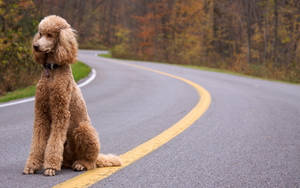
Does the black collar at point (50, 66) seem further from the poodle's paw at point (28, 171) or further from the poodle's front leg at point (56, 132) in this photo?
the poodle's paw at point (28, 171)

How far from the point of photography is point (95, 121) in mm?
6977

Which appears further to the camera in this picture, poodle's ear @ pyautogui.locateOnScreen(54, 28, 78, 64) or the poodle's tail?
the poodle's tail

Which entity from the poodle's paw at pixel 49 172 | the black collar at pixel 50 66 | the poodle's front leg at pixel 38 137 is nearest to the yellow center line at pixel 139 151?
the poodle's paw at pixel 49 172

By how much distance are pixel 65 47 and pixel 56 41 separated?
0.36 ft

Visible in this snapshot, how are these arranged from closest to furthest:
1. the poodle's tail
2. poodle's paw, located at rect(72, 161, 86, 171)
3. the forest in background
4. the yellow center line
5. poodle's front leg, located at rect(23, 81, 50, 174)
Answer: the yellow center line
poodle's front leg, located at rect(23, 81, 50, 174)
poodle's paw, located at rect(72, 161, 86, 171)
the poodle's tail
the forest in background

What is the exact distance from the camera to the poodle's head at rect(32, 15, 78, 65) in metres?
3.45

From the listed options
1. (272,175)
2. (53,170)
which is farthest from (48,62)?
(272,175)

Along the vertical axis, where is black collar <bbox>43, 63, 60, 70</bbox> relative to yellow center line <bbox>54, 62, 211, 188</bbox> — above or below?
above

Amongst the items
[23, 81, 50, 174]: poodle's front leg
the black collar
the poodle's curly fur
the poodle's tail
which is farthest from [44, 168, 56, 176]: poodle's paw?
the black collar

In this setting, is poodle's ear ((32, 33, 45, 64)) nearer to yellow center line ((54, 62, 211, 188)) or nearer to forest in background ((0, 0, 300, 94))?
yellow center line ((54, 62, 211, 188))

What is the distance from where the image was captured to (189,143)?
5.29 metres

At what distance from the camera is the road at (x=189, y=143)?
3660 mm

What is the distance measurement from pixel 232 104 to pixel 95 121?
Result: 4.03 m

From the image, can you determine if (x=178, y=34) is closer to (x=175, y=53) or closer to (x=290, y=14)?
(x=175, y=53)
